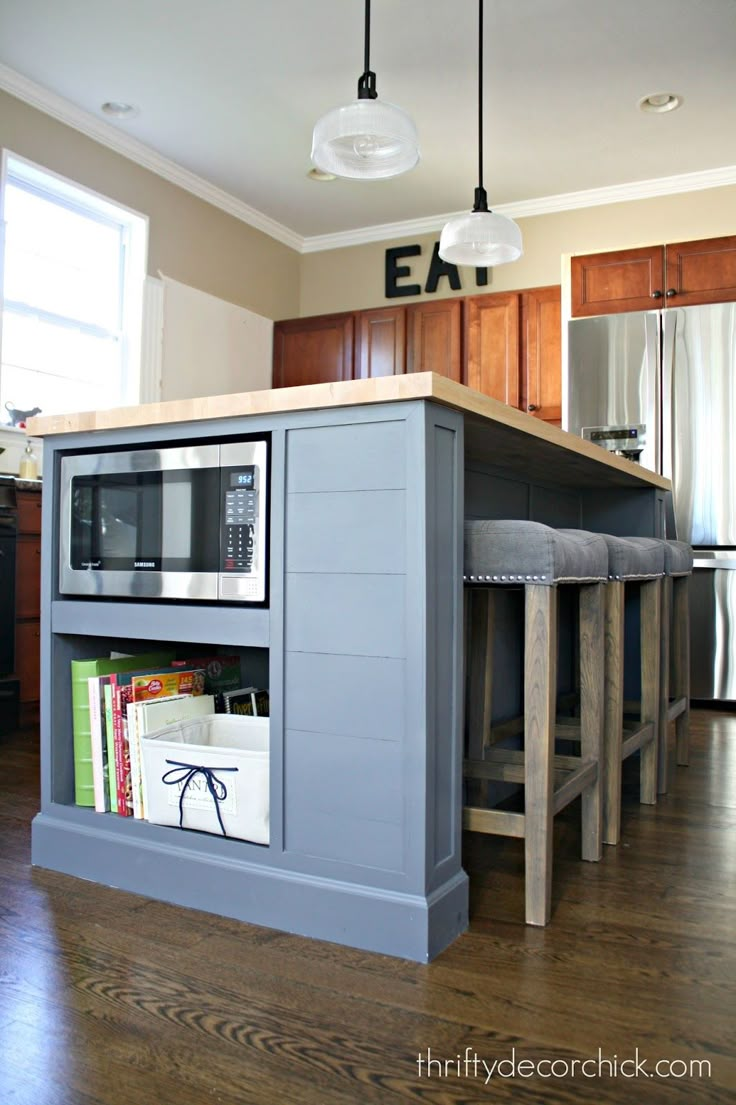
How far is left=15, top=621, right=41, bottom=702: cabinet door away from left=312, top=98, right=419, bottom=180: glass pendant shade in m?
1.98

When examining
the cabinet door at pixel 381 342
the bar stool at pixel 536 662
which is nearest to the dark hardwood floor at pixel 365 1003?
the bar stool at pixel 536 662

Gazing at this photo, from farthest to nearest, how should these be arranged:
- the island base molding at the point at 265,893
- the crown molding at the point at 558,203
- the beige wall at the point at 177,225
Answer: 1. the crown molding at the point at 558,203
2. the beige wall at the point at 177,225
3. the island base molding at the point at 265,893

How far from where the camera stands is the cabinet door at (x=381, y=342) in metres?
5.36

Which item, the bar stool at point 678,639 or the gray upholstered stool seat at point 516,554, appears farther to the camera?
the bar stool at point 678,639

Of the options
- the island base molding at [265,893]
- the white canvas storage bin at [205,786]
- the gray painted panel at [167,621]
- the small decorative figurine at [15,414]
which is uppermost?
the small decorative figurine at [15,414]

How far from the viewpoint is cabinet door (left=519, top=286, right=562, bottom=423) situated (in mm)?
4863

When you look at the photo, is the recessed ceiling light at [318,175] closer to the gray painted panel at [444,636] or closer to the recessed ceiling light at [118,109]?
the recessed ceiling light at [118,109]

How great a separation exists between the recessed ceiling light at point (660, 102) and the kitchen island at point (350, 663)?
3.18 meters

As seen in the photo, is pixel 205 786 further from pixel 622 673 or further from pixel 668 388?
pixel 668 388

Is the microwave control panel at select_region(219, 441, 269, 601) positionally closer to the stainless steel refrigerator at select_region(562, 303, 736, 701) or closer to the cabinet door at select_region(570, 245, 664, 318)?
the stainless steel refrigerator at select_region(562, 303, 736, 701)

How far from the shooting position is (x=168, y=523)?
167 centimetres

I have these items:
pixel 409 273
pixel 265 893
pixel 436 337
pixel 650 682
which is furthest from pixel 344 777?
pixel 409 273

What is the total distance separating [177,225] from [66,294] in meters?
0.89

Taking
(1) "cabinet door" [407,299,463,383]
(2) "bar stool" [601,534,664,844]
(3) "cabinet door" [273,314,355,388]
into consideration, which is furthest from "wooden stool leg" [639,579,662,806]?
(3) "cabinet door" [273,314,355,388]
